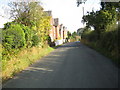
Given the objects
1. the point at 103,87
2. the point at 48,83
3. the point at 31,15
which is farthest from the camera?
the point at 31,15

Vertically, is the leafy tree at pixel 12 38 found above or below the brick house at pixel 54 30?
below

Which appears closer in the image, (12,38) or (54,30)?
(12,38)

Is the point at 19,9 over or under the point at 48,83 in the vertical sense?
over

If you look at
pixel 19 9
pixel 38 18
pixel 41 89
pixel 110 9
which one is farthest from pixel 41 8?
pixel 41 89

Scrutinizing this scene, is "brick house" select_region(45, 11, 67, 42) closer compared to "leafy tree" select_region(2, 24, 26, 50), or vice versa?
"leafy tree" select_region(2, 24, 26, 50)

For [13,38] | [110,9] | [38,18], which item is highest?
[110,9]

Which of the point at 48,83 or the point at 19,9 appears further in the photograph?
the point at 19,9

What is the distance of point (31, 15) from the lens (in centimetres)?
1590

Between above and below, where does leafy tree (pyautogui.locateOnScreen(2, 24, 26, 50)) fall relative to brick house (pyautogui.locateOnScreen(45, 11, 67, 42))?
below

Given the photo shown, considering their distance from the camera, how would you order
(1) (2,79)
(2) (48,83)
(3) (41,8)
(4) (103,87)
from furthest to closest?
(3) (41,8)
(1) (2,79)
(2) (48,83)
(4) (103,87)

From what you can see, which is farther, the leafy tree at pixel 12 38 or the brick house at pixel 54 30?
the brick house at pixel 54 30

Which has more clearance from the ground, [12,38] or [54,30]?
[54,30]

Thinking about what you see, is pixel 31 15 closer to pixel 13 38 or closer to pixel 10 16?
pixel 10 16

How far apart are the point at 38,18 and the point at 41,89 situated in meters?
13.0
